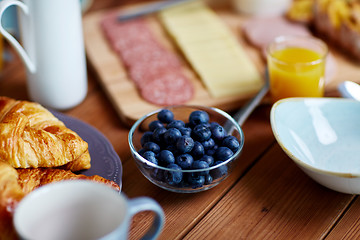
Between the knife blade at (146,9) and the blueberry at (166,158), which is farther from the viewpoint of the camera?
the knife blade at (146,9)

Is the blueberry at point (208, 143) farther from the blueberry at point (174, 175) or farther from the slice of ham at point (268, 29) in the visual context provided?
the slice of ham at point (268, 29)

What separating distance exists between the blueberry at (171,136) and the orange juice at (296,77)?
0.41m

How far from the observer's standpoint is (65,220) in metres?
0.69

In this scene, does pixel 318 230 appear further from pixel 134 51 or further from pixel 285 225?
pixel 134 51

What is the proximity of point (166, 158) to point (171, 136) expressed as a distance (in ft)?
0.17

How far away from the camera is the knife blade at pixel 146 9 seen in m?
1.61

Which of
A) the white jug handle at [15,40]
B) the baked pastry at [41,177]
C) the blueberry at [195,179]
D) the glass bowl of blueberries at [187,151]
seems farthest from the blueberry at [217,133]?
the white jug handle at [15,40]

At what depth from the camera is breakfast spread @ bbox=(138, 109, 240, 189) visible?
2.87ft

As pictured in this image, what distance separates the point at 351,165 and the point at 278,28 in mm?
726

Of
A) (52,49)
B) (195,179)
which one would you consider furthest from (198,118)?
(52,49)

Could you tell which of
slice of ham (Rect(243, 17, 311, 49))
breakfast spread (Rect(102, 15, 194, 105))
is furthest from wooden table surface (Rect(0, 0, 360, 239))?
slice of ham (Rect(243, 17, 311, 49))

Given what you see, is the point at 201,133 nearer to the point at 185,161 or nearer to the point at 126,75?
the point at 185,161

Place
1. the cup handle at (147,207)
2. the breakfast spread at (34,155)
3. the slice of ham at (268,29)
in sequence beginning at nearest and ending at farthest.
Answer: the cup handle at (147,207) → the breakfast spread at (34,155) → the slice of ham at (268,29)

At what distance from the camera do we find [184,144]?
0.89 metres
